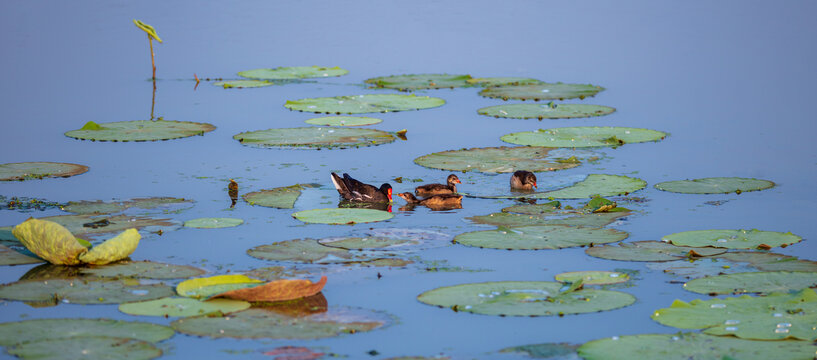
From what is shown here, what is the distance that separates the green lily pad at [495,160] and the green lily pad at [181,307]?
193 inches

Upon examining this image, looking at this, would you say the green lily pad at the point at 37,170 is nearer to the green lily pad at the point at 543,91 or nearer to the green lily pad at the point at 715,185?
the green lily pad at the point at 715,185

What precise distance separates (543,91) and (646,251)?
9042 mm

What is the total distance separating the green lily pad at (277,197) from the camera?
973 centimetres

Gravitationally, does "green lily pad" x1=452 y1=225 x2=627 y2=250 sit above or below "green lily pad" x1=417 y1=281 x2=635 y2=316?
above

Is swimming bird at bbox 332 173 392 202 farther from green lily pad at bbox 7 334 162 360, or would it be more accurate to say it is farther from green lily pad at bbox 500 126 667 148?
green lily pad at bbox 7 334 162 360

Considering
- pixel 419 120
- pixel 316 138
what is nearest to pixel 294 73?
pixel 419 120

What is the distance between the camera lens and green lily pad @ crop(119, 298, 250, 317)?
6438 millimetres

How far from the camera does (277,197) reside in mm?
9984

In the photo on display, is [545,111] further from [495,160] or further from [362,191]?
[362,191]

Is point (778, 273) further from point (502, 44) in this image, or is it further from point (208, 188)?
point (502, 44)

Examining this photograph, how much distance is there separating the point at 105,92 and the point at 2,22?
1051cm

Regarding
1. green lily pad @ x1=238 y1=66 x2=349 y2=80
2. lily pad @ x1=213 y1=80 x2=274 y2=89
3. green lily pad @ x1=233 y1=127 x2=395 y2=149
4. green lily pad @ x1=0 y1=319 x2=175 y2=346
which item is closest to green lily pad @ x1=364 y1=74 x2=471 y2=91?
green lily pad @ x1=238 y1=66 x2=349 y2=80

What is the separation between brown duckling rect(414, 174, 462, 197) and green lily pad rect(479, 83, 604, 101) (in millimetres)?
6079

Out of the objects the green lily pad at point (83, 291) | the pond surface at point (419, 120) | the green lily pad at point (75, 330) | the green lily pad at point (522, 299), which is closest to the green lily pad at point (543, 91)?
the pond surface at point (419, 120)
